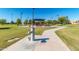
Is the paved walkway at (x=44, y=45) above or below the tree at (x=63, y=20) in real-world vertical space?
below

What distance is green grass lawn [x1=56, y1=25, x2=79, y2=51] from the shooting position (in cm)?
562

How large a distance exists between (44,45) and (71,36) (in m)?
0.59

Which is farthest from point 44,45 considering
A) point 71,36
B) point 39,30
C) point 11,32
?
point 11,32

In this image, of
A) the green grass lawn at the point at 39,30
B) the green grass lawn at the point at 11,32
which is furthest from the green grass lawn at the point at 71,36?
the green grass lawn at the point at 11,32

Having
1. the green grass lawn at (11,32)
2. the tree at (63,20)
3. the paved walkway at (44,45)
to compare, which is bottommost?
the paved walkway at (44,45)

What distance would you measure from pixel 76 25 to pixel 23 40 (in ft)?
3.74

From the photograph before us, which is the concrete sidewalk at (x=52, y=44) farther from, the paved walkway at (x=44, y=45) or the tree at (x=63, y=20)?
the tree at (x=63, y=20)

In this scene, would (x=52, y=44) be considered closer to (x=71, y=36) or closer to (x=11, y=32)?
(x=71, y=36)

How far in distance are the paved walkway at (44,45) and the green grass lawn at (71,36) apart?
0.09 meters

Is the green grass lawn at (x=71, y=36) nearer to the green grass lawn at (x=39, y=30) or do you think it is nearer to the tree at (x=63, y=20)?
the tree at (x=63, y=20)

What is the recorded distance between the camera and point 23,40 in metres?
5.72

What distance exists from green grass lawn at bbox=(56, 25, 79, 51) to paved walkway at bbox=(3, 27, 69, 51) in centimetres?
9

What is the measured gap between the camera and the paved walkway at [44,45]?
5.62 meters

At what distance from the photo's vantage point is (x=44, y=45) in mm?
5664
